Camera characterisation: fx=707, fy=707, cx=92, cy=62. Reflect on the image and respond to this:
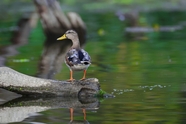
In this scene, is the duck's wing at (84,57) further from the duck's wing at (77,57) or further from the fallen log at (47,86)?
the fallen log at (47,86)

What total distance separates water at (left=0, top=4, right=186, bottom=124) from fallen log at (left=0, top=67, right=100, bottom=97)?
204mm

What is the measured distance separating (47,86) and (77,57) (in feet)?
2.16

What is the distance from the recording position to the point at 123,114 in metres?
9.64

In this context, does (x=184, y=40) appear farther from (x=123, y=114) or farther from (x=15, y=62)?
(x=123, y=114)

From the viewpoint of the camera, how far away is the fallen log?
11.1 meters

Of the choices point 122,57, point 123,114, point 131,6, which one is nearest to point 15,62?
point 122,57

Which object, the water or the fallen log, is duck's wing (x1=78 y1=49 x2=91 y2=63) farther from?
the water

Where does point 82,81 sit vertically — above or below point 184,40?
below

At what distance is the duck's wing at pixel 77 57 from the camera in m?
11.0

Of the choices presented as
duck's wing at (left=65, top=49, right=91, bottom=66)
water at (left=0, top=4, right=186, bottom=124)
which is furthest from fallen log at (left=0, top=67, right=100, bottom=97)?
duck's wing at (left=65, top=49, right=91, bottom=66)

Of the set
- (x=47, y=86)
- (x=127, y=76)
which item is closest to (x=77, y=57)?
(x=47, y=86)

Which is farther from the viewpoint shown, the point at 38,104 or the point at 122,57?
the point at 122,57

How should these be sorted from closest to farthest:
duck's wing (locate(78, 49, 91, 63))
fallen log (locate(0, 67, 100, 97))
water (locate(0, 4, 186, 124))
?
water (locate(0, 4, 186, 124))
duck's wing (locate(78, 49, 91, 63))
fallen log (locate(0, 67, 100, 97))

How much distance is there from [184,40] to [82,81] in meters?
11.0
